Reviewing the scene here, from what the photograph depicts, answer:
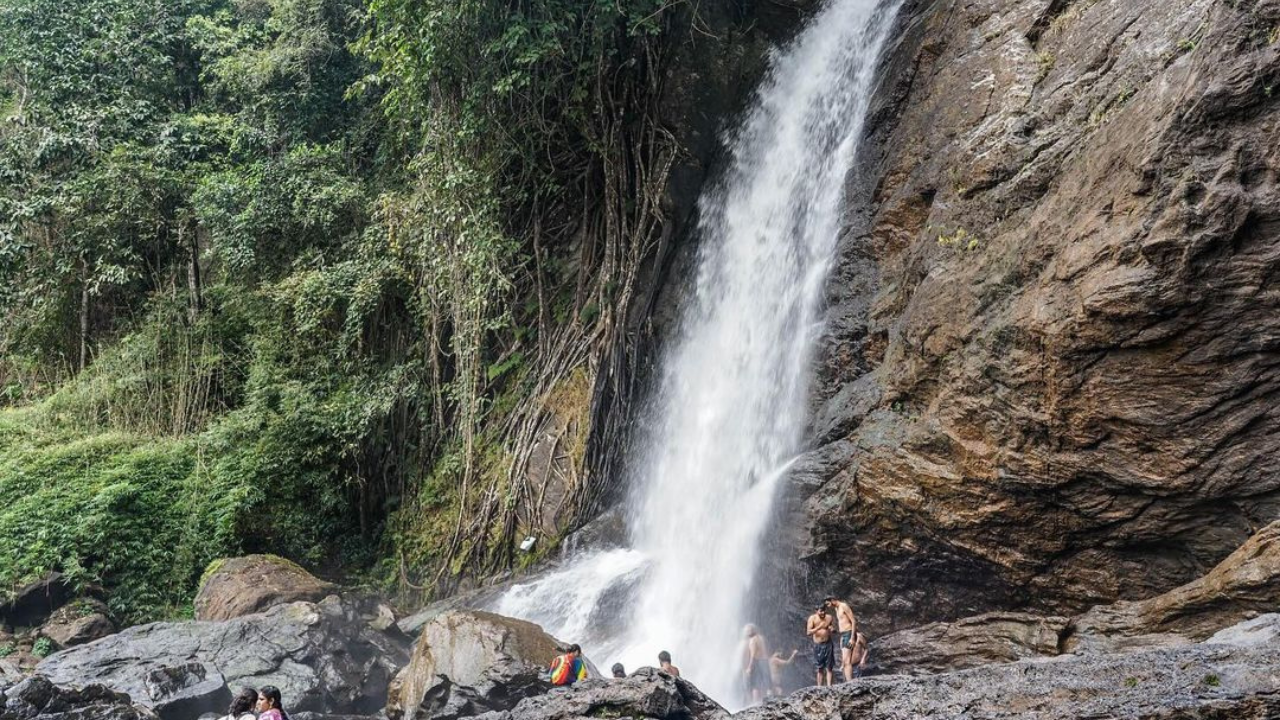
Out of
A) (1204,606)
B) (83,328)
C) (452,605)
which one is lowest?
(452,605)

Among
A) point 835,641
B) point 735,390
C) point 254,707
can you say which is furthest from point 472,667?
point 735,390

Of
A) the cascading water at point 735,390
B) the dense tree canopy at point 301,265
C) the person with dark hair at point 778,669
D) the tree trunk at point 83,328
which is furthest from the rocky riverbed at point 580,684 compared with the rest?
the tree trunk at point 83,328

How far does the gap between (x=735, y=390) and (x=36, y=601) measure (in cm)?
1027

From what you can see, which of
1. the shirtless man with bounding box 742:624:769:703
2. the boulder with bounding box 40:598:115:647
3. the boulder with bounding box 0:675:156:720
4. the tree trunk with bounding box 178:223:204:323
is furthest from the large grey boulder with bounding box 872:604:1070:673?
the tree trunk with bounding box 178:223:204:323

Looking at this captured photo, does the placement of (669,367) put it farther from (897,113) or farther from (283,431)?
(283,431)

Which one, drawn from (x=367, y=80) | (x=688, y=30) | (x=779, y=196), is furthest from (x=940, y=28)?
(x=367, y=80)

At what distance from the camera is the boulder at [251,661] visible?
9227mm

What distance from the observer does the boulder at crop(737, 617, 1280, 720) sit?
378cm

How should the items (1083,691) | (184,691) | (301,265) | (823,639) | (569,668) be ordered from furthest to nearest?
(301,265), (184,691), (823,639), (569,668), (1083,691)

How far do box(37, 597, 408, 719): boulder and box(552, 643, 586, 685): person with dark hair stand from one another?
3.00 meters

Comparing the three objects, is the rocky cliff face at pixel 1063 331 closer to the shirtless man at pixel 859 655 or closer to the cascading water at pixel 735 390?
the shirtless man at pixel 859 655

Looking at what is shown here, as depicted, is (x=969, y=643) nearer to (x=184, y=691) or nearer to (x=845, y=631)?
(x=845, y=631)

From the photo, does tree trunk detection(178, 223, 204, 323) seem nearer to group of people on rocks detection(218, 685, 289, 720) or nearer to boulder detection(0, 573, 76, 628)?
boulder detection(0, 573, 76, 628)

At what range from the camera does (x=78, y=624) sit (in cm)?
1280
